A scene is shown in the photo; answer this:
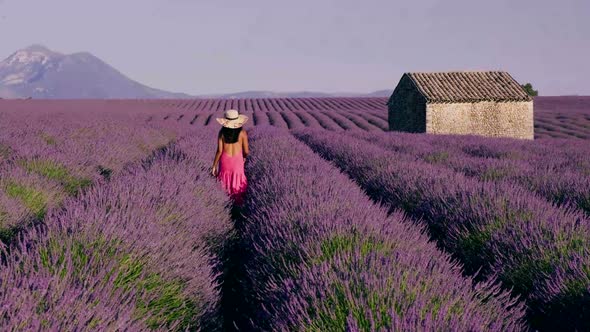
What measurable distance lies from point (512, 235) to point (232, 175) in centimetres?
347

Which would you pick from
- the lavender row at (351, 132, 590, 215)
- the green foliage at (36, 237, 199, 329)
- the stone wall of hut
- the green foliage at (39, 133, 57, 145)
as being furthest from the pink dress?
the stone wall of hut

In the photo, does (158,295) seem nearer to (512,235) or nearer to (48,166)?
(512,235)

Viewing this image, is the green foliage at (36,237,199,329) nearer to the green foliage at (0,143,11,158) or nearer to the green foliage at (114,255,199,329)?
the green foliage at (114,255,199,329)

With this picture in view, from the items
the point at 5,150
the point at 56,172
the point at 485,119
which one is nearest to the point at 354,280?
the point at 56,172

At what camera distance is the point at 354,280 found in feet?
8.09

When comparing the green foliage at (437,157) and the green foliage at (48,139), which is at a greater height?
the green foliage at (48,139)

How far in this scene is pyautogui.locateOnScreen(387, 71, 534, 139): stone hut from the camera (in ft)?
76.1

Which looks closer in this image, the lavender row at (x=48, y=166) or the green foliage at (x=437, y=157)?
the lavender row at (x=48, y=166)

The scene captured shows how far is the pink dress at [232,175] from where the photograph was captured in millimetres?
6582

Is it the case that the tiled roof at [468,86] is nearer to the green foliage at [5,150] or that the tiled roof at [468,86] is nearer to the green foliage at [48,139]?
the green foliage at [48,139]

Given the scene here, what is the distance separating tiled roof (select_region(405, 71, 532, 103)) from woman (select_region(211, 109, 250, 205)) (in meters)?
17.3

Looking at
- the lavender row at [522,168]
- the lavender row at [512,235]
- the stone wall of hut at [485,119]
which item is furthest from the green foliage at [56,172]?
the stone wall of hut at [485,119]

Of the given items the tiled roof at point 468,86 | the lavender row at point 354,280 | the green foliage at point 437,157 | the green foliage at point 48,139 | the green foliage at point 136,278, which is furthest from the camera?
the tiled roof at point 468,86

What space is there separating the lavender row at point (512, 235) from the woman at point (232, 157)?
62.1 inches
